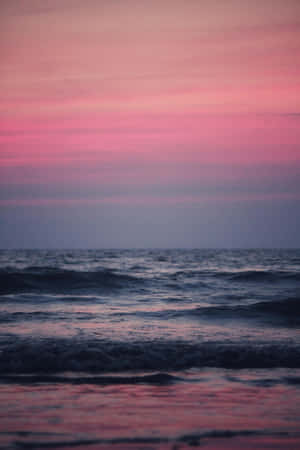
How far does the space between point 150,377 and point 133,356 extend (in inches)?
44.5

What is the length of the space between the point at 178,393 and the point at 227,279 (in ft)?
65.0

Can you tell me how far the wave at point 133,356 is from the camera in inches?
265

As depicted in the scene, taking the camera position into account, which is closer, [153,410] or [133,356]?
[153,410]

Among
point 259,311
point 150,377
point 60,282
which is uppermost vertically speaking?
point 60,282

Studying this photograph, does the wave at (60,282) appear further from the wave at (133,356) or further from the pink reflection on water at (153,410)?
the pink reflection on water at (153,410)

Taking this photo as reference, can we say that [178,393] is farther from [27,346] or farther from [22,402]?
[27,346]

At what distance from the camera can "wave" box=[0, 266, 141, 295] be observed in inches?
850

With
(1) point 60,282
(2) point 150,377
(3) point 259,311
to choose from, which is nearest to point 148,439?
(2) point 150,377

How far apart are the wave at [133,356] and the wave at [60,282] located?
13273 millimetres

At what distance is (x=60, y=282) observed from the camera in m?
23.7

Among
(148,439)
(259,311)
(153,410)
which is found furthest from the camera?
(259,311)

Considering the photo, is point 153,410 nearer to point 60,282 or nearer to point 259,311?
point 259,311

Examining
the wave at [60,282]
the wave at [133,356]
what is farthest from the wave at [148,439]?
the wave at [60,282]

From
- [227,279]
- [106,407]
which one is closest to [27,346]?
[106,407]
